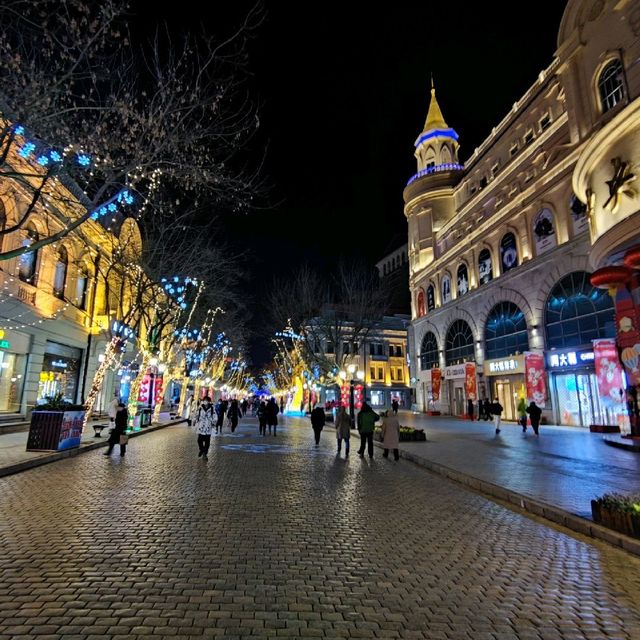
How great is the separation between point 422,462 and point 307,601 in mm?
9397

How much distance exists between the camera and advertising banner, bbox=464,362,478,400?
3331cm

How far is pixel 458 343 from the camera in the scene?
3766 cm

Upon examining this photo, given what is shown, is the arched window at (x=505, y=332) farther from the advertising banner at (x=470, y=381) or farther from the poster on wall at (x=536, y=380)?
the poster on wall at (x=536, y=380)

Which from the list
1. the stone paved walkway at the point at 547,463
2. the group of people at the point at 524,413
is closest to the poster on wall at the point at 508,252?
the group of people at the point at 524,413

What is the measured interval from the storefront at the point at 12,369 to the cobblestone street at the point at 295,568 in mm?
12077

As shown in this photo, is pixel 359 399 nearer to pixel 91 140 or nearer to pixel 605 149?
pixel 605 149

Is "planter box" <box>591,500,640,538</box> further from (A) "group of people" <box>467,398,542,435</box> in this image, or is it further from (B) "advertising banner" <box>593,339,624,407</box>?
(A) "group of people" <box>467,398,542,435</box>

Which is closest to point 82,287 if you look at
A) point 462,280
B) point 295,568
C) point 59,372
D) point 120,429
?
point 59,372

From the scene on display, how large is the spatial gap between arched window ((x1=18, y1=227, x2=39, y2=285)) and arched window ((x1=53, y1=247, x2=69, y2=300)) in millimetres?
1990

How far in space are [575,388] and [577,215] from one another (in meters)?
9.70

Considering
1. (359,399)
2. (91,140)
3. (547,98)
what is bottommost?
(359,399)

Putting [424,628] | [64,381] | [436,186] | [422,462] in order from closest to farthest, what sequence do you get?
[424,628], [422,462], [64,381], [436,186]

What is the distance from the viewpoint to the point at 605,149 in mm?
15430

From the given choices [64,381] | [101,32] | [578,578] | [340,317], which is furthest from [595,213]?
[64,381]
